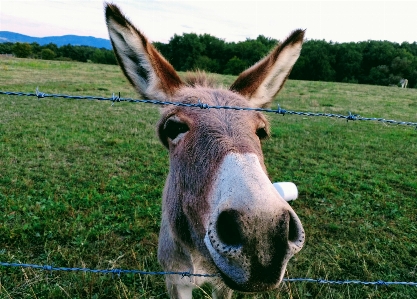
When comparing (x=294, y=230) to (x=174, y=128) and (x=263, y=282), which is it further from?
(x=174, y=128)

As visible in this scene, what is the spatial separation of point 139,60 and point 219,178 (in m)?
1.67

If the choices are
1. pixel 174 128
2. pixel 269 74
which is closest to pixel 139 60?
pixel 174 128

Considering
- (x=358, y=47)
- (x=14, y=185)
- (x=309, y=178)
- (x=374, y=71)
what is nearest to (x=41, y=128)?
(x=14, y=185)

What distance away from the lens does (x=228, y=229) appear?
1.63 metres

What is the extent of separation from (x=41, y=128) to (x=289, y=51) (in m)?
9.24

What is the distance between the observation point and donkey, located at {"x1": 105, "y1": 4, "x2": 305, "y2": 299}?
1536mm

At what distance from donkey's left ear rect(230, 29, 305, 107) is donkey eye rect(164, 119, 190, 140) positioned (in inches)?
38.9

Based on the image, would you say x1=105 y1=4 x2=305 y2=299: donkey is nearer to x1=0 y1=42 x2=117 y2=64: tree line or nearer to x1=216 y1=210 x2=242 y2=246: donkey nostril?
x1=216 y1=210 x2=242 y2=246: donkey nostril

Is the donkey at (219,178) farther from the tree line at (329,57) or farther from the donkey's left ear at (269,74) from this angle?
the tree line at (329,57)

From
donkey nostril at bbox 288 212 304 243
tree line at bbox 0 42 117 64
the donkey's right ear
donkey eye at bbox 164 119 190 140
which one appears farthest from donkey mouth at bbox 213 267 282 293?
tree line at bbox 0 42 117 64

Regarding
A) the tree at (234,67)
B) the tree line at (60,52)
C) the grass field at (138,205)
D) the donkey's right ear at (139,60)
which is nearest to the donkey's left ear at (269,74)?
the donkey's right ear at (139,60)

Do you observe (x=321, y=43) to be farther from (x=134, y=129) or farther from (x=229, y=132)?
(x=229, y=132)

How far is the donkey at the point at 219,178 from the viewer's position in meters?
1.54

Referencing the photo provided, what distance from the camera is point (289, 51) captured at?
10.1 feet
